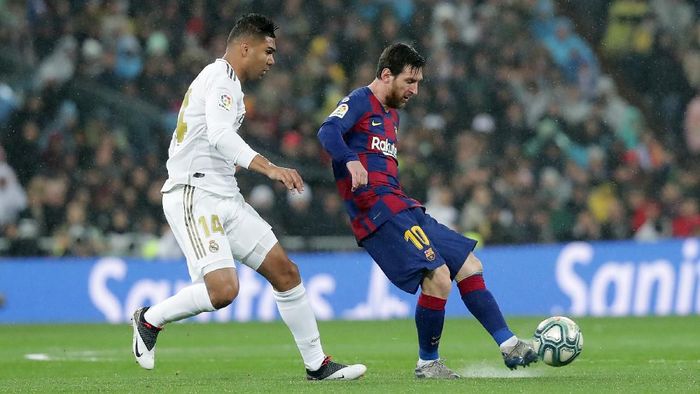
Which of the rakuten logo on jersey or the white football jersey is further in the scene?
the rakuten logo on jersey

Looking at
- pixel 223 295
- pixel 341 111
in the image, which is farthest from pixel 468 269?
pixel 223 295

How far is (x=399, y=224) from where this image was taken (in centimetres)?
852

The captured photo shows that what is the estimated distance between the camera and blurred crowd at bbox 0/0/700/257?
1816 centimetres

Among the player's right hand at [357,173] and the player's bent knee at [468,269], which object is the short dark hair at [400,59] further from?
the player's bent knee at [468,269]

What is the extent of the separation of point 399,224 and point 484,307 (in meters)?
0.74

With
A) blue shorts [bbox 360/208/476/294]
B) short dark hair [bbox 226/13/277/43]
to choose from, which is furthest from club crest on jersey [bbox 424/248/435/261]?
short dark hair [bbox 226/13/277/43]

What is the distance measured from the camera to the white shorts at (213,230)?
8148 millimetres

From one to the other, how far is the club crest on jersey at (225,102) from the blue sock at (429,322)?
170 centimetres

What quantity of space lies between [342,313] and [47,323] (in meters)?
3.66

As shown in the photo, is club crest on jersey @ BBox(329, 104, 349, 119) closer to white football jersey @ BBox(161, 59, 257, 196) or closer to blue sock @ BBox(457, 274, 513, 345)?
white football jersey @ BBox(161, 59, 257, 196)

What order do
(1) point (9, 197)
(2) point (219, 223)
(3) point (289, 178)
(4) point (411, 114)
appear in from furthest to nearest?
(4) point (411, 114) < (1) point (9, 197) < (2) point (219, 223) < (3) point (289, 178)

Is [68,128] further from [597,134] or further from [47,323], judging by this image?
[597,134]

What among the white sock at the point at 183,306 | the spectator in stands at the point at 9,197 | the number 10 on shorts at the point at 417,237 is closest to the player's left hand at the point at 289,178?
the white sock at the point at 183,306

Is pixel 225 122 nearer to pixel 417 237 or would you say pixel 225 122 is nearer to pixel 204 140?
pixel 204 140
